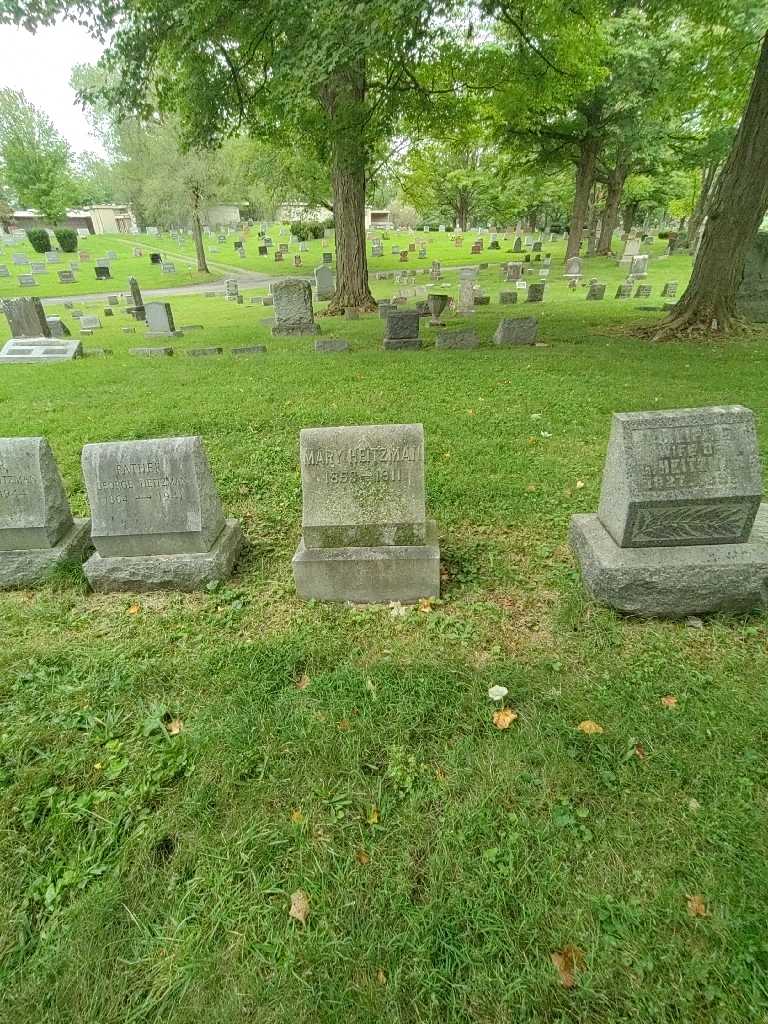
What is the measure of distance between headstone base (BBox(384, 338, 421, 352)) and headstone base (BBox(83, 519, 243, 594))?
8.28 meters

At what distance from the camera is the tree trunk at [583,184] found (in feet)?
83.8

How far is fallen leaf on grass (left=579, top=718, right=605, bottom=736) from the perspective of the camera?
2627mm

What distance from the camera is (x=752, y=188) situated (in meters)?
9.20

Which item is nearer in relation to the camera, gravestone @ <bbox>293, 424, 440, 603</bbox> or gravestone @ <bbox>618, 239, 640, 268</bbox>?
gravestone @ <bbox>293, 424, 440, 603</bbox>

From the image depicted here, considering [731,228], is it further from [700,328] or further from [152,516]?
[152,516]

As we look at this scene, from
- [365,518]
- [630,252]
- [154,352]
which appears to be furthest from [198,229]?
[365,518]

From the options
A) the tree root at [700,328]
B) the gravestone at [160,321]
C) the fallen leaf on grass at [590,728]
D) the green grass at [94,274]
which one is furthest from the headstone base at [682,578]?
the green grass at [94,274]

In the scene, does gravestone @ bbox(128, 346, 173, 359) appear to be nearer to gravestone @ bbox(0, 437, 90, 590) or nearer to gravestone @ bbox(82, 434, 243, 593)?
gravestone @ bbox(0, 437, 90, 590)

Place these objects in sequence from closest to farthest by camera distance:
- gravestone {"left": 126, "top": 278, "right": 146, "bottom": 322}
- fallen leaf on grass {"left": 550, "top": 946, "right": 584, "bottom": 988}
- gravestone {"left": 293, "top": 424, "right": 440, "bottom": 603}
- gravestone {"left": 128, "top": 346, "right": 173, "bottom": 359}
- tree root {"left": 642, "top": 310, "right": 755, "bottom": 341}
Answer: fallen leaf on grass {"left": 550, "top": 946, "right": 584, "bottom": 988} < gravestone {"left": 293, "top": 424, "right": 440, "bottom": 603} < tree root {"left": 642, "top": 310, "right": 755, "bottom": 341} < gravestone {"left": 128, "top": 346, "right": 173, "bottom": 359} < gravestone {"left": 126, "top": 278, "right": 146, "bottom": 322}

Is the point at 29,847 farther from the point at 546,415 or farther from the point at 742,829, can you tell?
the point at 546,415

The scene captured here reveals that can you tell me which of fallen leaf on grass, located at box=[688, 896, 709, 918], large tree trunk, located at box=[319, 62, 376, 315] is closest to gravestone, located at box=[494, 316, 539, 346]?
large tree trunk, located at box=[319, 62, 376, 315]

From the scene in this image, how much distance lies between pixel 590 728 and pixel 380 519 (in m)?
1.81

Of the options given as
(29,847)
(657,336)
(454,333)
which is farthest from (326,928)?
(657,336)

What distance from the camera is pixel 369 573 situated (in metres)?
3.64
